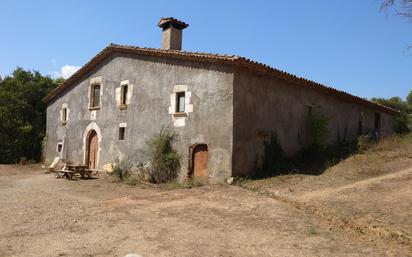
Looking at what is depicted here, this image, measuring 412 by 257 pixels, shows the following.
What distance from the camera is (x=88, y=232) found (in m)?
8.34

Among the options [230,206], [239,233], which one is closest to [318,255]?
[239,233]

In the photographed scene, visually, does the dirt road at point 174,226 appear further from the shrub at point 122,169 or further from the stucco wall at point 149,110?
the shrub at point 122,169

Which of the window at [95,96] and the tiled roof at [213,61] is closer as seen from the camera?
the tiled roof at [213,61]

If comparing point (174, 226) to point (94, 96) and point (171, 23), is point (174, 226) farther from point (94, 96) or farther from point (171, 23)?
point (94, 96)

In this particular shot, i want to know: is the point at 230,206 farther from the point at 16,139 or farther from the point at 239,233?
the point at 16,139

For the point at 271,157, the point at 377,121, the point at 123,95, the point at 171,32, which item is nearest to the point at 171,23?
→ the point at 171,32

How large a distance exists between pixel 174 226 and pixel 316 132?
34.1 ft

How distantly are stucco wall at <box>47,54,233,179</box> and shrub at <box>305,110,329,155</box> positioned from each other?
518 centimetres

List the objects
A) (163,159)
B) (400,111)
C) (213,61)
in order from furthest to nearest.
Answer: (400,111) < (163,159) < (213,61)

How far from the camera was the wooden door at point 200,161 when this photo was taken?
14320 mm

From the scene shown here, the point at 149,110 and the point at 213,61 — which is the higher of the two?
the point at 213,61

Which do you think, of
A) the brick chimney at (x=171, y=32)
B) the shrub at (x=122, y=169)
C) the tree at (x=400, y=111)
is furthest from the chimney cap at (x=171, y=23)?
the tree at (x=400, y=111)

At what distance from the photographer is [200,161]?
14.5 meters

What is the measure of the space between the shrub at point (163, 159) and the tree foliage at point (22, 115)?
1373cm
